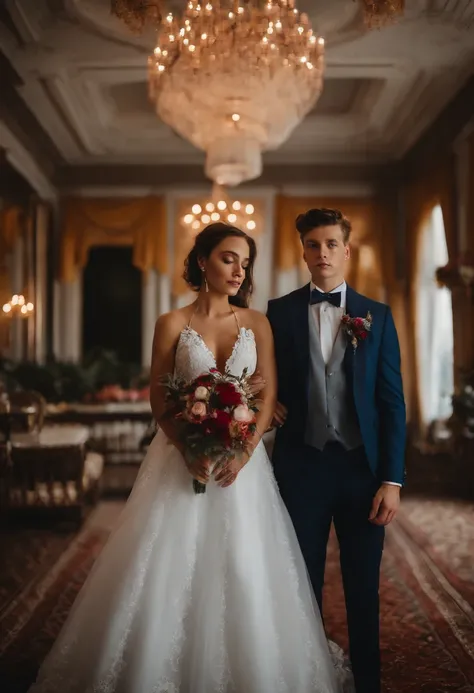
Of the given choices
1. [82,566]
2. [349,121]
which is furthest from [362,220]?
[82,566]

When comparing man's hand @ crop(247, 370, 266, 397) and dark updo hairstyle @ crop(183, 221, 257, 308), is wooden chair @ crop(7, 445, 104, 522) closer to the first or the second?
dark updo hairstyle @ crop(183, 221, 257, 308)

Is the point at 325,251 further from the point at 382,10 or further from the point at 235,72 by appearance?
the point at 382,10

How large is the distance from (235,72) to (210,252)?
3.04 metres

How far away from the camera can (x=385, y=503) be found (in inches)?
90.5

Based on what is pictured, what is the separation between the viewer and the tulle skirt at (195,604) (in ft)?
7.28

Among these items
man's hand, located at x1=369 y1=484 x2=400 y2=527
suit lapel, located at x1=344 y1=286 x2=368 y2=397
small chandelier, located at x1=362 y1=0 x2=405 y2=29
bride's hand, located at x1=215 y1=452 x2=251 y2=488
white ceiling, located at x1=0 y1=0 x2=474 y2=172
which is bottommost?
man's hand, located at x1=369 y1=484 x2=400 y2=527

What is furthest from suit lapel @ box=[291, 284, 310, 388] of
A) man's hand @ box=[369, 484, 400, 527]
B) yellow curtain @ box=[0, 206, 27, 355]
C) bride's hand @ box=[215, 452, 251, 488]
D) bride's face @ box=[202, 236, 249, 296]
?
yellow curtain @ box=[0, 206, 27, 355]

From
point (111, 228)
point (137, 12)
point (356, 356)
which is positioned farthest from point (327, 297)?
point (111, 228)

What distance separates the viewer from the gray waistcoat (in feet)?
7.65

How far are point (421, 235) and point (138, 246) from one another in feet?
11.8

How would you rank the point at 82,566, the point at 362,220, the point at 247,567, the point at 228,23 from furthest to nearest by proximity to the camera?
the point at 362,220, the point at 228,23, the point at 82,566, the point at 247,567

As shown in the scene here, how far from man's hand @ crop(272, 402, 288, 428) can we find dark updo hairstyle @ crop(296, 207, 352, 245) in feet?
1.95

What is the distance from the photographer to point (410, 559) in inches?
177

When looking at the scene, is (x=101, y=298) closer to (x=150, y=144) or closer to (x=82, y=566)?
(x=150, y=144)
